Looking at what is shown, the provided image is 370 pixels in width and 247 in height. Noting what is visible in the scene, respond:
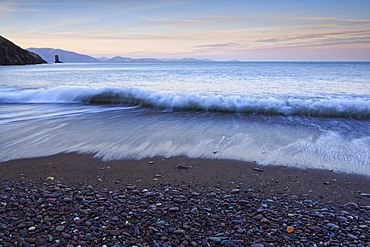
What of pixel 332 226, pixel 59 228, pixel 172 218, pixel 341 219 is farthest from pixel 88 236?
pixel 341 219

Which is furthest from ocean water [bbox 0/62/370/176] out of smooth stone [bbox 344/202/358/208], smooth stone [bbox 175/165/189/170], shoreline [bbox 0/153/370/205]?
smooth stone [bbox 344/202/358/208]

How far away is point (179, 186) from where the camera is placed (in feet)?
11.2

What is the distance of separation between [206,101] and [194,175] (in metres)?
6.76

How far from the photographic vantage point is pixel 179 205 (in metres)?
2.86

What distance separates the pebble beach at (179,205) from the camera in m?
2.28

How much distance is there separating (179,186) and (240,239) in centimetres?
128

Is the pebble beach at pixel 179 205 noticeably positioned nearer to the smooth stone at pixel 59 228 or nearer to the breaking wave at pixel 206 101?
the smooth stone at pixel 59 228

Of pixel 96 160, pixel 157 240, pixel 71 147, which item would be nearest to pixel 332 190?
pixel 157 240

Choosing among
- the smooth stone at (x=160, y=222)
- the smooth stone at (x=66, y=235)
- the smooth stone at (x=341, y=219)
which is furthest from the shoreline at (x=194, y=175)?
the smooth stone at (x=66, y=235)

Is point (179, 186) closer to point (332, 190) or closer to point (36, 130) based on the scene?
point (332, 190)

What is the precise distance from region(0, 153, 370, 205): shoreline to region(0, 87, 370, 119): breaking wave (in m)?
5.35

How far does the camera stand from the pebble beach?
228 centimetres

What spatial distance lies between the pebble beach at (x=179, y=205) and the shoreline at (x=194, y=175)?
0.01m

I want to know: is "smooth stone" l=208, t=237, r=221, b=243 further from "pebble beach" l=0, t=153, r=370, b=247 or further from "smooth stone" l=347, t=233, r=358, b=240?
"smooth stone" l=347, t=233, r=358, b=240
